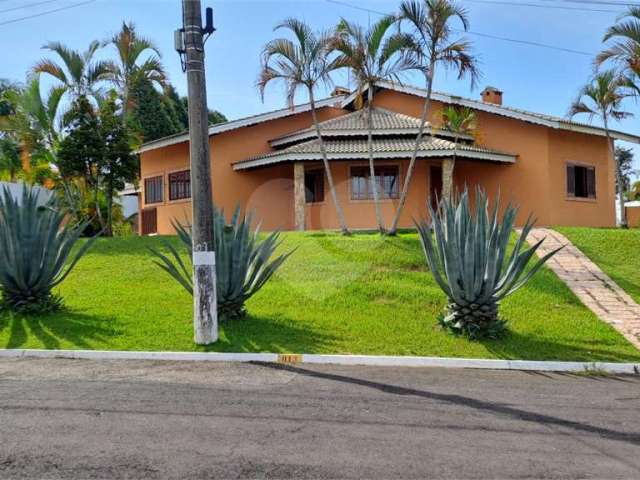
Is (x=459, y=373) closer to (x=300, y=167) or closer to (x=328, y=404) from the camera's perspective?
(x=328, y=404)

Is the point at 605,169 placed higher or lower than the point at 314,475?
higher

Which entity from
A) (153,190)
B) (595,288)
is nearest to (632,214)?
(595,288)

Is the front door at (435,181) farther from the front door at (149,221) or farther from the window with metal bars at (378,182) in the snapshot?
the front door at (149,221)

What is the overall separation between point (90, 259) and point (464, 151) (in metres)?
11.1

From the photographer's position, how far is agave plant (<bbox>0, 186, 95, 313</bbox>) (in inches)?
411

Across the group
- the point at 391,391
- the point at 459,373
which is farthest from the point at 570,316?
the point at 391,391

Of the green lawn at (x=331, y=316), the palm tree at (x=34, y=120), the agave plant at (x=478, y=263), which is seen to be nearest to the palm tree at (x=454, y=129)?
the green lawn at (x=331, y=316)

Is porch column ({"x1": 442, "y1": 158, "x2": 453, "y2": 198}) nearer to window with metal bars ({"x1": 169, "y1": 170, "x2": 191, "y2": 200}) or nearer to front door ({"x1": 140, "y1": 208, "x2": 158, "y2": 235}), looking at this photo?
window with metal bars ({"x1": 169, "y1": 170, "x2": 191, "y2": 200})

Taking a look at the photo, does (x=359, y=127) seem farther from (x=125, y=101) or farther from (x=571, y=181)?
(x=125, y=101)

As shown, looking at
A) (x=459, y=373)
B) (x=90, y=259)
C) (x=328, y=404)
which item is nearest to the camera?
(x=328, y=404)

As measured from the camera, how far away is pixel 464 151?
62.0ft

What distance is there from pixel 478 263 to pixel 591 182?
1449 cm

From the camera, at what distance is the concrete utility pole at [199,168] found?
874cm

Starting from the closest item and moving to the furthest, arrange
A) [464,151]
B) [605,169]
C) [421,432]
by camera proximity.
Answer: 1. [421,432]
2. [464,151]
3. [605,169]
